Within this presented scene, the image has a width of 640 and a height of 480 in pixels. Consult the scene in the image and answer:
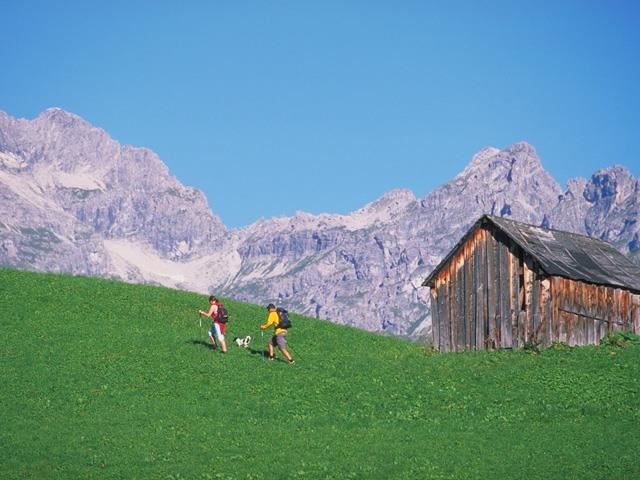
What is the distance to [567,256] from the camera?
2041 inches

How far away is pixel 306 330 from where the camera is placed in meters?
57.8

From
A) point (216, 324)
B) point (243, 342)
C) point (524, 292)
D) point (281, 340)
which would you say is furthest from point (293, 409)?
point (524, 292)

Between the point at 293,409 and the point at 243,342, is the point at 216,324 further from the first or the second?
the point at 293,409

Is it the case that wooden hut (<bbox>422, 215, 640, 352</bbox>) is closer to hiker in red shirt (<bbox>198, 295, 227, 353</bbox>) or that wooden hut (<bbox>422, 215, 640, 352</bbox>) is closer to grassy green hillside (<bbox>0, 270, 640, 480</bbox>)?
grassy green hillside (<bbox>0, 270, 640, 480</bbox>)

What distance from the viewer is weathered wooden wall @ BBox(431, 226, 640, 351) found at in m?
48.3

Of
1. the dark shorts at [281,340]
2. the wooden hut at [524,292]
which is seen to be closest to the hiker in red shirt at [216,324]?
the dark shorts at [281,340]

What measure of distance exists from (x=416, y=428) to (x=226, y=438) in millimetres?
6800

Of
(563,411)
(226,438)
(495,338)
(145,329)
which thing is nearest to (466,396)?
(563,411)

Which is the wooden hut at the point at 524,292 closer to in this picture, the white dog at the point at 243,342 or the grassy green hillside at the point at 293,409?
the grassy green hillside at the point at 293,409

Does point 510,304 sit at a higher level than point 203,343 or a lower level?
higher

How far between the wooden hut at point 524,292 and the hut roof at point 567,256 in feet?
0.25

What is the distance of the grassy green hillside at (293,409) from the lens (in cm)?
2717

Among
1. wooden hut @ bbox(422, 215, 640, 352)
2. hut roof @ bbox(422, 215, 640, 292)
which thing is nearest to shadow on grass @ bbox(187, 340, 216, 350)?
hut roof @ bbox(422, 215, 640, 292)

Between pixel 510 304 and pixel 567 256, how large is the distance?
499 centimetres
